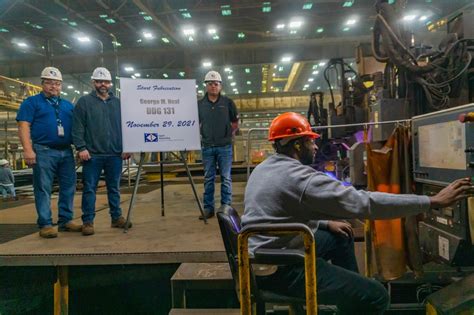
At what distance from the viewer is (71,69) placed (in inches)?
547

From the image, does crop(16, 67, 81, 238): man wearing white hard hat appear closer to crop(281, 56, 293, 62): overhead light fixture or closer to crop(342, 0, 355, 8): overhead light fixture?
crop(281, 56, 293, 62): overhead light fixture

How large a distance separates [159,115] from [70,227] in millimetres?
1666

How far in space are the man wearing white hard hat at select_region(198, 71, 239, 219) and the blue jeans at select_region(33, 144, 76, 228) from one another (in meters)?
1.62

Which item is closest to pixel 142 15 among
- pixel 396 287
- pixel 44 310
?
pixel 44 310

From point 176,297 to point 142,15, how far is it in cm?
1195

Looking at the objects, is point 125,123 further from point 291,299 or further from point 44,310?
point 291,299

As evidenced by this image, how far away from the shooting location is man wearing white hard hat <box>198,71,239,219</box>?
464cm

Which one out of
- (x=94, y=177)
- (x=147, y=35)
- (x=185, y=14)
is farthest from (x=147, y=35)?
(x=94, y=177)

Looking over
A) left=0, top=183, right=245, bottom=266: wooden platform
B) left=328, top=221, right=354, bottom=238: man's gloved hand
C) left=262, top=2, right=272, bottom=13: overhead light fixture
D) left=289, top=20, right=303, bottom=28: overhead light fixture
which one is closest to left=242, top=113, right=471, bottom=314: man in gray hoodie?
left=328, top=221, right=354, bottom=238: man's gloved hand

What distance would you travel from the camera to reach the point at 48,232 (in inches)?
151

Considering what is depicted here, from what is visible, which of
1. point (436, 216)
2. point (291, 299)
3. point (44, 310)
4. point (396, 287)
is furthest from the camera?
point (44, 310)

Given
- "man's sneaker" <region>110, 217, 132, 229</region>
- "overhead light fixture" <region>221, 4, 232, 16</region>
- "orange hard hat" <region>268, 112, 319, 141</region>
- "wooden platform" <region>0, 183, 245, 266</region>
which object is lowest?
"wooden platform" <region>0, 183, 245, 266</region>

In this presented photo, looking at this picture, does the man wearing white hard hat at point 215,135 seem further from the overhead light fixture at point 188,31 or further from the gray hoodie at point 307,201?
the overhead light fixture at point 188,31

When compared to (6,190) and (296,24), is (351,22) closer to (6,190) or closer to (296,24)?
(296,24)
